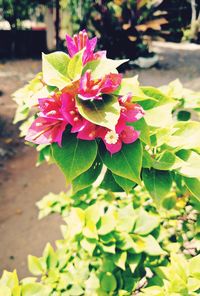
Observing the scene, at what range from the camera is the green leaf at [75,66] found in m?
0.78

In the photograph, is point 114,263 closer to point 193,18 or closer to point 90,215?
point 90,215

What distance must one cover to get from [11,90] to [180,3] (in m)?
6.98

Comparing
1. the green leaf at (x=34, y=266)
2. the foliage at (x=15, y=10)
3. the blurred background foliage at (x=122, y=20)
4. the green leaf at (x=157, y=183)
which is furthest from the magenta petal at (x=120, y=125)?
the foliage at (x=15, y=10)

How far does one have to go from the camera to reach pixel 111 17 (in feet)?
29.2

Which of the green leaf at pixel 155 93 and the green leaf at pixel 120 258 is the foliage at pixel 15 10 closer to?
the green leaf at pixel 120 258

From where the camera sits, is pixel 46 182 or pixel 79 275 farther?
pixel 46 182

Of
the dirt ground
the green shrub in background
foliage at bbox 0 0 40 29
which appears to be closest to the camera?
the dirt ground

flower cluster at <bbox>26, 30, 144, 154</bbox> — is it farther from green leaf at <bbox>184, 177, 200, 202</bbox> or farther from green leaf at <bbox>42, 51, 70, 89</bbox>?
green leaf at <bbox>184, 177, 200, 202</bbox>

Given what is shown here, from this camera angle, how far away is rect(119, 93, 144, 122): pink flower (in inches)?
31.0

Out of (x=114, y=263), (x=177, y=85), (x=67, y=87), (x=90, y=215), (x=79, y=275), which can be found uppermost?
(x=67, y=87)

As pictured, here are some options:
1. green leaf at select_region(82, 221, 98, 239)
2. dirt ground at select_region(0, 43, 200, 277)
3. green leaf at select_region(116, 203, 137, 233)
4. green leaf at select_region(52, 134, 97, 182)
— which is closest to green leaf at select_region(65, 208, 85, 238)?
green leaf at select_region(82, 221, 98, 239)

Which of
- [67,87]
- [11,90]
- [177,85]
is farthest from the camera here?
[11,90]

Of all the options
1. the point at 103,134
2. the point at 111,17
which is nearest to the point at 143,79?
the point at 111,17

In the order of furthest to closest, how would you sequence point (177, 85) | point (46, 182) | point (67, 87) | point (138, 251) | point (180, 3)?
point (180, 3) < point (46, 182) < point (177, 85) < point (138, 251) < point (67, 87)
